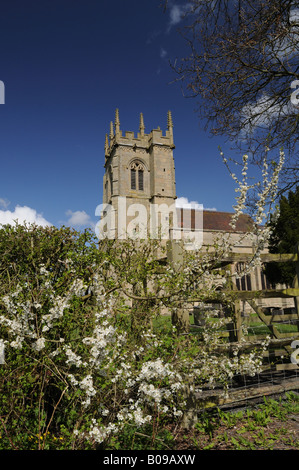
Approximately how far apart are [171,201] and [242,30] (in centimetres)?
2894

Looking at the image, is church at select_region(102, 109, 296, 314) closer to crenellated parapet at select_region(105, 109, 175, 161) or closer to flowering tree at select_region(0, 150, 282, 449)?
crenellated parapet at select_region(105, 109, 175, 161)

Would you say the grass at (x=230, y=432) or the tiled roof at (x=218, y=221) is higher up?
the tiled roof at (x=218, y=221)

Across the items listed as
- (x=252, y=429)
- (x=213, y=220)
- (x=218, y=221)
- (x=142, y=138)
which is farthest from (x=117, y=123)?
(x=252, y=429)

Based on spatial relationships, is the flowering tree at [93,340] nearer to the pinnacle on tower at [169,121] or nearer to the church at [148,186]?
the church at [148,186]

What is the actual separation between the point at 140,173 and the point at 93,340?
33859 mm

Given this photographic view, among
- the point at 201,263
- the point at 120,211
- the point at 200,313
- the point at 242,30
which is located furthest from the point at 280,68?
the point at 120,211

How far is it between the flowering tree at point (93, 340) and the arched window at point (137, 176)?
31025 mm

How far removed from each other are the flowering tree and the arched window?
3102 centimetres

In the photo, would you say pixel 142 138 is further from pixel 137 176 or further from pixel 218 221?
pixel 218 221

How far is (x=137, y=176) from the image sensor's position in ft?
115

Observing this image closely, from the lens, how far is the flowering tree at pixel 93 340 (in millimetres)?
2654

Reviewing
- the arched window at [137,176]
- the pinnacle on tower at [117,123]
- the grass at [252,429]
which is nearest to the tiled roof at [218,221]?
the arched window at [137,176]

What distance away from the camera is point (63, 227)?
4074 millimetres

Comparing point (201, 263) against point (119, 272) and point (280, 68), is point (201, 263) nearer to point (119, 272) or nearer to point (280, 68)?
point (119, 272)
